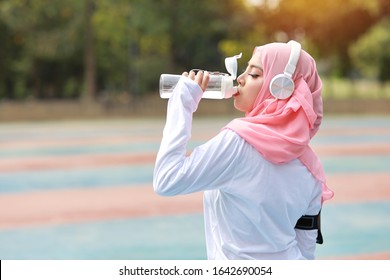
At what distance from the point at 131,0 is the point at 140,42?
268 cm

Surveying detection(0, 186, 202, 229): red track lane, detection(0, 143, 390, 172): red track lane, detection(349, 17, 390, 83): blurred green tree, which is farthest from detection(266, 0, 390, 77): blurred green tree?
detection(0, 186, 202, 229): red track lane

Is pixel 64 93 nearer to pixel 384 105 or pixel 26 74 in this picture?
pixel 26 74

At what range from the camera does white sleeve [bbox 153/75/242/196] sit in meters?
1.72

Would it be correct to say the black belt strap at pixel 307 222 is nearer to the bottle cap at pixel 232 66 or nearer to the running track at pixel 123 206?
the bottle cap at pixel 232 66

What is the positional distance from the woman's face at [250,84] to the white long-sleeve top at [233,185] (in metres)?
0.14

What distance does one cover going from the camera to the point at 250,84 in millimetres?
1871

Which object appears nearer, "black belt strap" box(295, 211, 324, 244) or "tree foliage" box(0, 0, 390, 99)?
"black belt strap" box(295, 211, 324, 244)

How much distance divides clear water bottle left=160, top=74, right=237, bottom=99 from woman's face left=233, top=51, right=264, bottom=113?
3 centimetres

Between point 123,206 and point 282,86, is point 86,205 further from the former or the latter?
point 282,86

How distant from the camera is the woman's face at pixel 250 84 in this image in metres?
1.87

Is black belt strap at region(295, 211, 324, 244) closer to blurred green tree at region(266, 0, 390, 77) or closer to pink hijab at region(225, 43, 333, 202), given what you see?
pink hijab at region(225, 43, 333, 202)

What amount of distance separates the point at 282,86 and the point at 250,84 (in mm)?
122

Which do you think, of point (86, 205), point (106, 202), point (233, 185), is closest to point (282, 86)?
point (233, 185)

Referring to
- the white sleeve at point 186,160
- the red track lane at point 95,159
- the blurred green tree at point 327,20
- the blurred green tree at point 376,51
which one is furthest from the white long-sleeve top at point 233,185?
the blurred green tree at point 376,51
